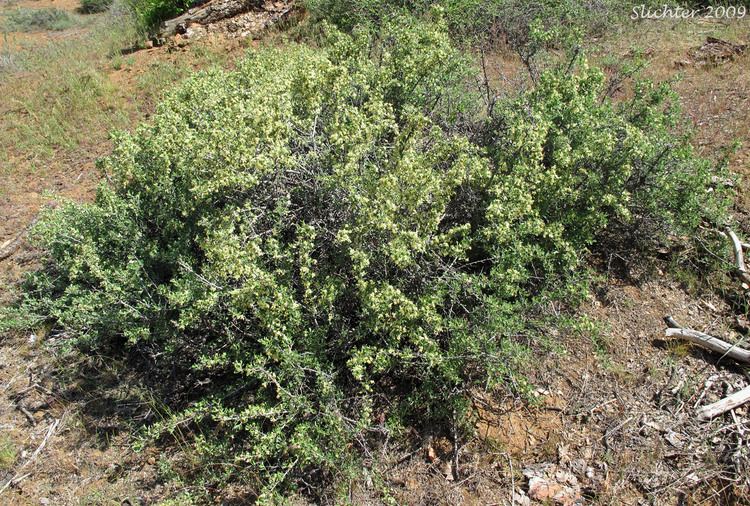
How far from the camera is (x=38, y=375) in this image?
4.51 meters

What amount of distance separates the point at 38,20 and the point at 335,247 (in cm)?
1797

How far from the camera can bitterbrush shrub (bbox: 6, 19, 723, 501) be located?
3.46 metres

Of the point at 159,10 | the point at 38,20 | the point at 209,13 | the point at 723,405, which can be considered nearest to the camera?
the point at 723,405

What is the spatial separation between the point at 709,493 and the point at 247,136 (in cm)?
391

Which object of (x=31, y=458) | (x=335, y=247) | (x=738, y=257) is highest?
(x=335, y=247)

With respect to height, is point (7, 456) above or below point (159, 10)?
below

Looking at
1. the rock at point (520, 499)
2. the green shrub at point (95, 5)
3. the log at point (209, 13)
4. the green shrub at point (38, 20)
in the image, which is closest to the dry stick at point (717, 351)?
the rock at point (520, 499)

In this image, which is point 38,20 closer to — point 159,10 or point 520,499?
point 159,10

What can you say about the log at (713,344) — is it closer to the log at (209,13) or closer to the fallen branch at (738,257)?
the fallen branch at (738,257)

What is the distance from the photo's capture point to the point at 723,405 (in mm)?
3727

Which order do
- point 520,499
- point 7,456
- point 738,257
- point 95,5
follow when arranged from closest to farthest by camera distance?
point 520,499 → point 7,456 → point 738,257 → point 95,5

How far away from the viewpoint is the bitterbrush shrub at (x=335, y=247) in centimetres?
346

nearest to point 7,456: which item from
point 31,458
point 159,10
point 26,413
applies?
point 31,458

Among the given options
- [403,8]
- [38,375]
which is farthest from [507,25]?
[38,375]
